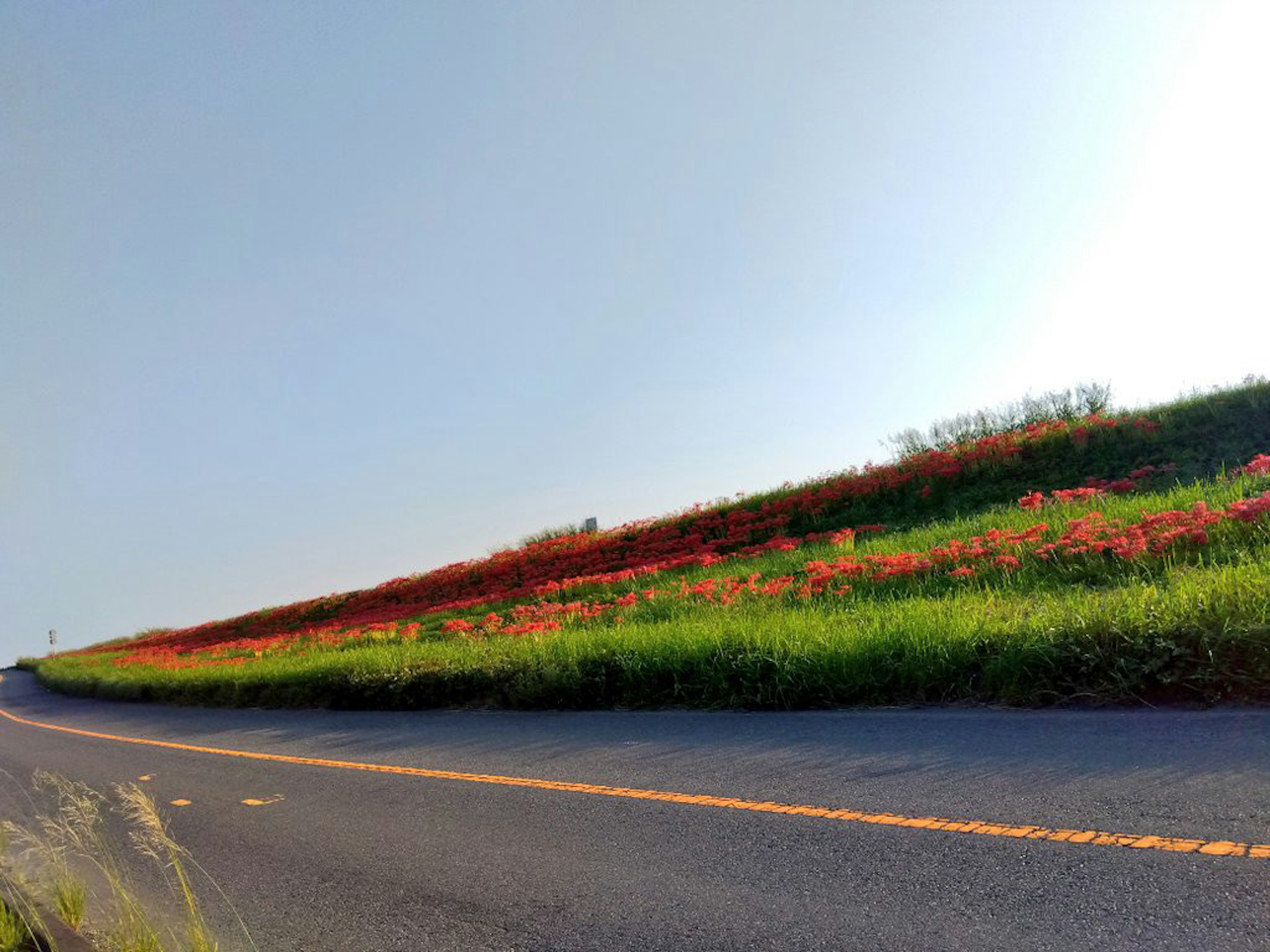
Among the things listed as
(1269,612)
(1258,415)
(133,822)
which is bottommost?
(133,822)

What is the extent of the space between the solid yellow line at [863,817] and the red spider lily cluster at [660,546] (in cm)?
542

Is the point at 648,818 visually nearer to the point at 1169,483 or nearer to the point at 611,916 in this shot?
the point at 611,916

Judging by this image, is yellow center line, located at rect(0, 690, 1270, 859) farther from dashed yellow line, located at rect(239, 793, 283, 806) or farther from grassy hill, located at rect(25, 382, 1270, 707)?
grassy hill, located at rect(25, 382, 1270, 707)

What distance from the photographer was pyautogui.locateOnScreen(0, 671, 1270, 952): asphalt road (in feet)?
10.8

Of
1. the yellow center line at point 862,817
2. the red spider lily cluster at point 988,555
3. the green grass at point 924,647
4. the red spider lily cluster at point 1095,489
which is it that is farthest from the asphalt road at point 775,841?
the red spider lily cluster at point 1095,489

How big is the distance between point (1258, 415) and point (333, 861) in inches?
686

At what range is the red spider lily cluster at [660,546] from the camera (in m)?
16.7

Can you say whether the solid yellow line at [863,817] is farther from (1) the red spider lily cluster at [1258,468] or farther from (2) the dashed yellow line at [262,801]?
(1) the red spider lily cluster at [1258,468]

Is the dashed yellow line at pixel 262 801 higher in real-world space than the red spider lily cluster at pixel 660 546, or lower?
lower

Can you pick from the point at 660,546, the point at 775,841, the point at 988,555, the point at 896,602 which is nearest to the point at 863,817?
the point at 775,841

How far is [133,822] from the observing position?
7656 millimetres

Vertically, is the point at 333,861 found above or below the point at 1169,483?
below

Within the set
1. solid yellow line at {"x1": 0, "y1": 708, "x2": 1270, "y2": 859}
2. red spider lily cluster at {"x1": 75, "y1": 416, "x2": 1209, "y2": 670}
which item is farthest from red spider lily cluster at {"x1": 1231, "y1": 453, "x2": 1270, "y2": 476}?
solid yellow line at {"x1": 0, "y1": 708, "x2": 1270, "y2": 859}

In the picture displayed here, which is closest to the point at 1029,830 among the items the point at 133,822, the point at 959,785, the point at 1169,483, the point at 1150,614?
the point at 959,785
